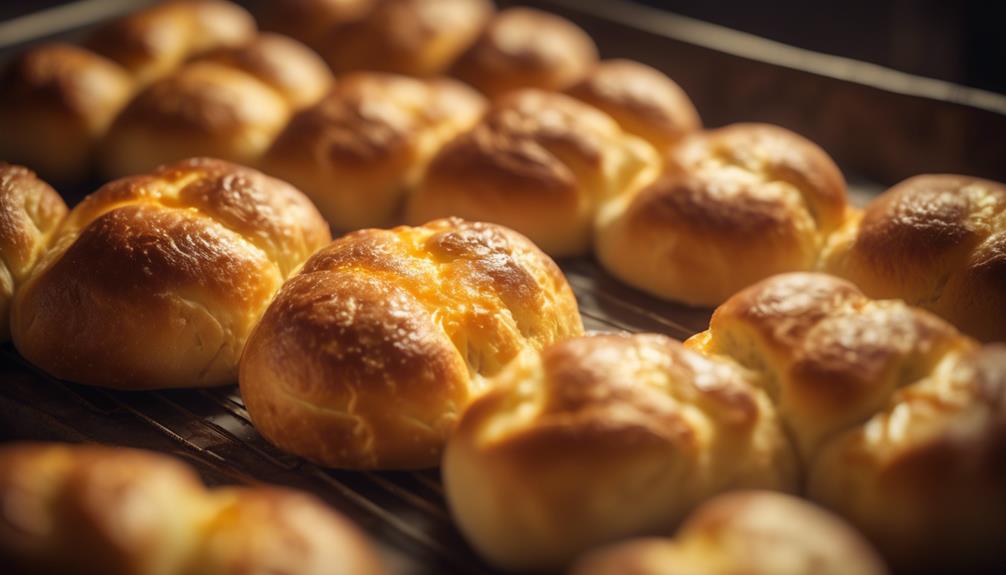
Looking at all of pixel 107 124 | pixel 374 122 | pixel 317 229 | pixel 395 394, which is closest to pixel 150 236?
pixel 317 229

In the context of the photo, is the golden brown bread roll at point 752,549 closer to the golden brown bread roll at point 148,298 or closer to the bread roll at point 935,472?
the bread roll at point 935,472

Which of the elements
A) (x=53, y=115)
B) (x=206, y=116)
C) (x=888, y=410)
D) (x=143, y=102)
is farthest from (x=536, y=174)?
(x=53, y=115)

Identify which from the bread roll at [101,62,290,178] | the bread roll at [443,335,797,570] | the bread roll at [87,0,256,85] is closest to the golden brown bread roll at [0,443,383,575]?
the bread roll at [443,335,797,570]

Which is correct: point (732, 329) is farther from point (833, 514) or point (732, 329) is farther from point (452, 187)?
point (452, 187)

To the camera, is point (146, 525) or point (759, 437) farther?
point (759, 437)

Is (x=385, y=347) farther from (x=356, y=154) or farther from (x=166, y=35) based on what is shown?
(x=166, y=35)

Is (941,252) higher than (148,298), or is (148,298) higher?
(941,252)

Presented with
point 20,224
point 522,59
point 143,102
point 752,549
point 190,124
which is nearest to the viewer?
point 752,549

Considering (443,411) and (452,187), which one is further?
(452,187)
